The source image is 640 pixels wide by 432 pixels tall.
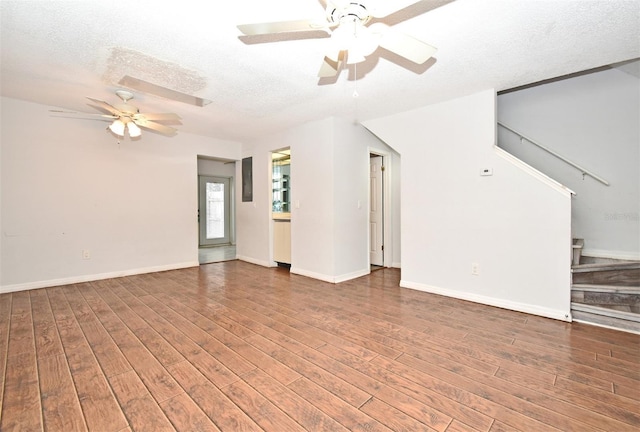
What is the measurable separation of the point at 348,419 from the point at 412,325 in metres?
1.39

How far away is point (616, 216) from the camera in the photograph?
133 inches

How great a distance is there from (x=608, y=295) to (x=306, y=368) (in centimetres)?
292

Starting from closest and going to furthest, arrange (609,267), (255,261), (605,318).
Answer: (605,318) < (609,267) < (255,261)

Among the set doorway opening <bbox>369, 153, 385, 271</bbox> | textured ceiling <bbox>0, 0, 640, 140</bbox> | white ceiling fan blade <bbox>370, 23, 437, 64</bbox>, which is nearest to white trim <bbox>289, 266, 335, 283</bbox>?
doorway opening <bbox>369, 153, 385, 271</bbox>

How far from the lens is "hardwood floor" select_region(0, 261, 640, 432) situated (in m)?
1.49

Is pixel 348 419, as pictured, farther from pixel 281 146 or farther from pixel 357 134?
pixel 281 146

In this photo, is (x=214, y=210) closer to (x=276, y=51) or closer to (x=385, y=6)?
(x=276, y=51)

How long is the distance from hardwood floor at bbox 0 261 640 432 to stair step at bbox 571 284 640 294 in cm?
40

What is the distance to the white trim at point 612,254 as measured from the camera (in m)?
3.27

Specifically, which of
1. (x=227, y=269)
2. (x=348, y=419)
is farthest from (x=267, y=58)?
(x=227, y=269)

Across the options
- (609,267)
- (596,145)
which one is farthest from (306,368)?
(596,145)

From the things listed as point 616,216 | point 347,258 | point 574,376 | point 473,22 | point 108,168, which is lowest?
point 574,376

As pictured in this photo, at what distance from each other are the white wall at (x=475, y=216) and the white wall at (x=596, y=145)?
3.81 ft

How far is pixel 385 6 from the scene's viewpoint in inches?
56.7
